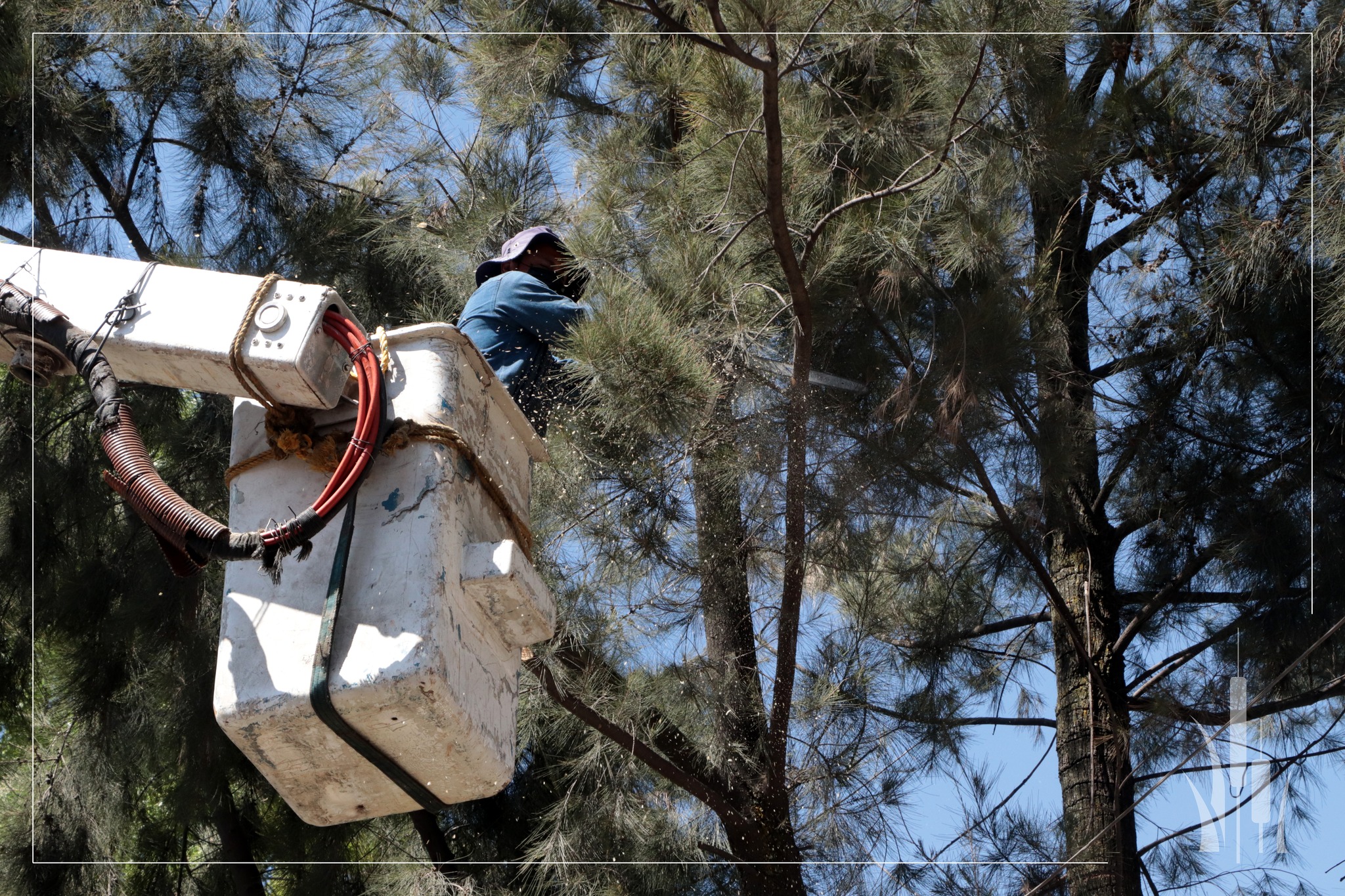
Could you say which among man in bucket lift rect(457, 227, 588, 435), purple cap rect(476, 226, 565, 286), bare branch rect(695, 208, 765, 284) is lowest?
man in bucket lift rect(457, 227, 588, 435)

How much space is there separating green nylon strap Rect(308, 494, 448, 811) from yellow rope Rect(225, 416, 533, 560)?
0.11 metres

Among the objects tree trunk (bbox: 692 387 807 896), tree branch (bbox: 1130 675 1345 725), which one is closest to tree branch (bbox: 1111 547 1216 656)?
tree branch (bbox: 1130 675 1345 725)

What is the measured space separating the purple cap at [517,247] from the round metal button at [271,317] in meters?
1.25

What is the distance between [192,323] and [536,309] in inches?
41.9

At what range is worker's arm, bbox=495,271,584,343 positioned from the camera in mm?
3119

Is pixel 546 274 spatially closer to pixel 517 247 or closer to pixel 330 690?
pixel 517 247

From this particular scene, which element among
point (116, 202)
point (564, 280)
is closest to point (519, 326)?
point (564, 280)

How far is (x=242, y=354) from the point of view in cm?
210

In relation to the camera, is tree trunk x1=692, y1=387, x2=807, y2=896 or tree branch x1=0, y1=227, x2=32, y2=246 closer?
tree trunk x1=692, y1=387, x2=807, y2=896

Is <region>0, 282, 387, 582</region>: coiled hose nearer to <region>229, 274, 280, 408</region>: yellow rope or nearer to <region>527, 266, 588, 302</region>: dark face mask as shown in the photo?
<region>229, 274, 280, 408</region>: yellow rope

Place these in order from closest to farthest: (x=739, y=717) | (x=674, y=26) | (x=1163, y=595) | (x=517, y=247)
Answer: (x=674, y=26), (x=517, y=247), (x=739, y=717), (x=1163, y=595)

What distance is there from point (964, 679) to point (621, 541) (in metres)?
1.18

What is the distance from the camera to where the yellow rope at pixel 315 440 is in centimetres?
220

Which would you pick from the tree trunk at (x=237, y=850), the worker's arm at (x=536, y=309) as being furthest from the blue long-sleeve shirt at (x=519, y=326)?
the tree trunk at (x=237, y=850)
